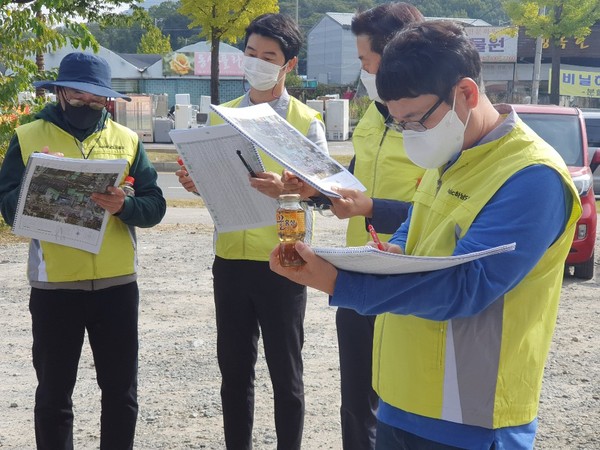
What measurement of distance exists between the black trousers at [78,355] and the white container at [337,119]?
83.0 feet

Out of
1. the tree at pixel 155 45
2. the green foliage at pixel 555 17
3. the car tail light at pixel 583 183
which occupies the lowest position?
the car tail light at pixel 583 183

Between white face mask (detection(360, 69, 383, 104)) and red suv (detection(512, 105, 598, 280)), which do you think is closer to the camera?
white face mask (detection(360, 69, 383, 104))

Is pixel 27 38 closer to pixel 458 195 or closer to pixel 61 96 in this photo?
pixel 61 96

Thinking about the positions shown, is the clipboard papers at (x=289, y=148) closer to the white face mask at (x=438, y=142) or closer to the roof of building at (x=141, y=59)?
the white face mask at (x=438, y=142)

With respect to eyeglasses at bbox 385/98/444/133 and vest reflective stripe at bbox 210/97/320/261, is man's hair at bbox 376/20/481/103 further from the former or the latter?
vest reflective stripe at bbox 210/97/320/261

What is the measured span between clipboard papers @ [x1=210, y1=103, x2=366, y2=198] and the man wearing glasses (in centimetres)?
54

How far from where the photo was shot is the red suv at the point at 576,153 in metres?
9.45

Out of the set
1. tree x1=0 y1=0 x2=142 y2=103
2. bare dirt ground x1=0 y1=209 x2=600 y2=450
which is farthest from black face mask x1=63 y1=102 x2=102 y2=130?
tree x1=0 y1=0 x2=142 y2=103

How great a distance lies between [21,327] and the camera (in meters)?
6.88

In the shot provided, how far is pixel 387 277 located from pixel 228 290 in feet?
6.31

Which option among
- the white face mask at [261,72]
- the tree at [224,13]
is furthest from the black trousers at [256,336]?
the tree at [224,13]

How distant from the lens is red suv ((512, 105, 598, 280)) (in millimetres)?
9453

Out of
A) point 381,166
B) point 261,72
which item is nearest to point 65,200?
point 261,72

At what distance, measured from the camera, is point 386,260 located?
2.06 m
